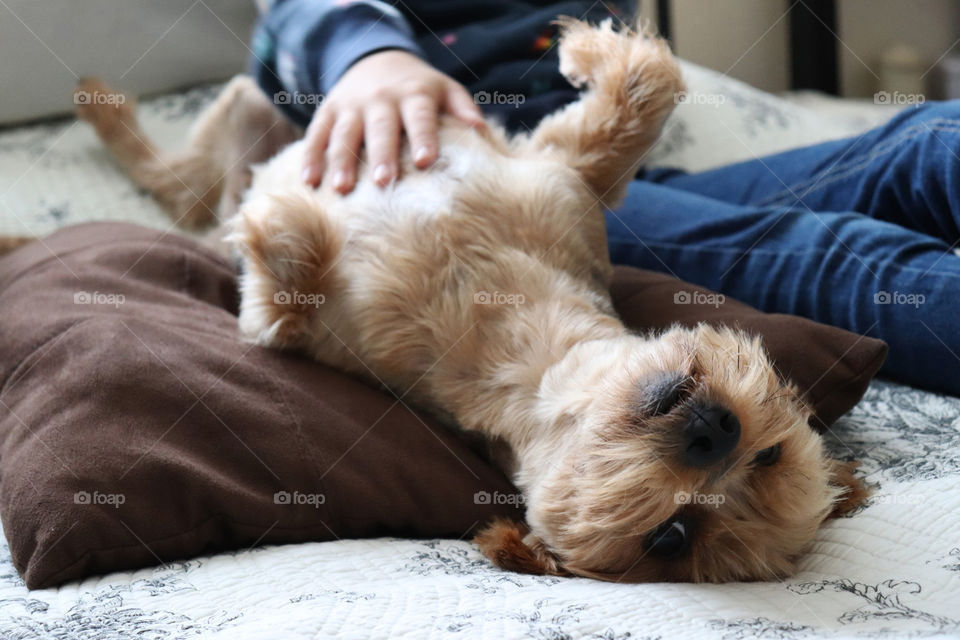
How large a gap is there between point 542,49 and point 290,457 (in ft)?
4.14

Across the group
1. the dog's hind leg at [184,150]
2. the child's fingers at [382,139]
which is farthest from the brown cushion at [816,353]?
the dog's hind leg at [184,150]

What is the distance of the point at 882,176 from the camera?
151cm

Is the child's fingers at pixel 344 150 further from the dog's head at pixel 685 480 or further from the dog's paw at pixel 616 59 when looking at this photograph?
the dog's head at pixel 685 480

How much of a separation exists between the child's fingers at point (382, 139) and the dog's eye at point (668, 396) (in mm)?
→ 542

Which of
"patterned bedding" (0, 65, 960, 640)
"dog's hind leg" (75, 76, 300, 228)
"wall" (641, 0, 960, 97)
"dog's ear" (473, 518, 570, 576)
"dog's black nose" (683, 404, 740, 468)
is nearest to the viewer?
"patterned bedding" (0, 65, 960, 640)

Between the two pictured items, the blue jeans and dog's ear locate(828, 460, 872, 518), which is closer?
dog's ear locate(828, 460, 872, 518)

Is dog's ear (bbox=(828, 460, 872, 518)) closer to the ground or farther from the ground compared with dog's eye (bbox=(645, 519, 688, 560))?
farther from the ground

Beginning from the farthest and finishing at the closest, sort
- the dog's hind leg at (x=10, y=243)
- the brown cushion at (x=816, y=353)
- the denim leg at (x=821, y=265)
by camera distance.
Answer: the dog's hind leg at (x=10, y=243) → the denim leg at (x=821, y=265) → the brown cushion at (x=816, y=353)

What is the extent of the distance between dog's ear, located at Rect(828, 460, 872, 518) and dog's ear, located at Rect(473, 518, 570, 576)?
336 mm

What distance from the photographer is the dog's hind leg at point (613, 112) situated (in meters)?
1.36

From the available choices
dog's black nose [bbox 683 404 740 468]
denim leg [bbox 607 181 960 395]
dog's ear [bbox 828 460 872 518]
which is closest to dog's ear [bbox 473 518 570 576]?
dog's black nose [bbox 683 404 740 468]

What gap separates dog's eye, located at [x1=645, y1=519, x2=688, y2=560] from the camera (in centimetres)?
97

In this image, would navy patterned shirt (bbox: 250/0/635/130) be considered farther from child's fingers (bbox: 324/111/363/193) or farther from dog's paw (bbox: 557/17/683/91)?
dog's paw (bbox: 557/17/683/91)

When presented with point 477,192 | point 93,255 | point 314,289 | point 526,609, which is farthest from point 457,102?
point 526,609
